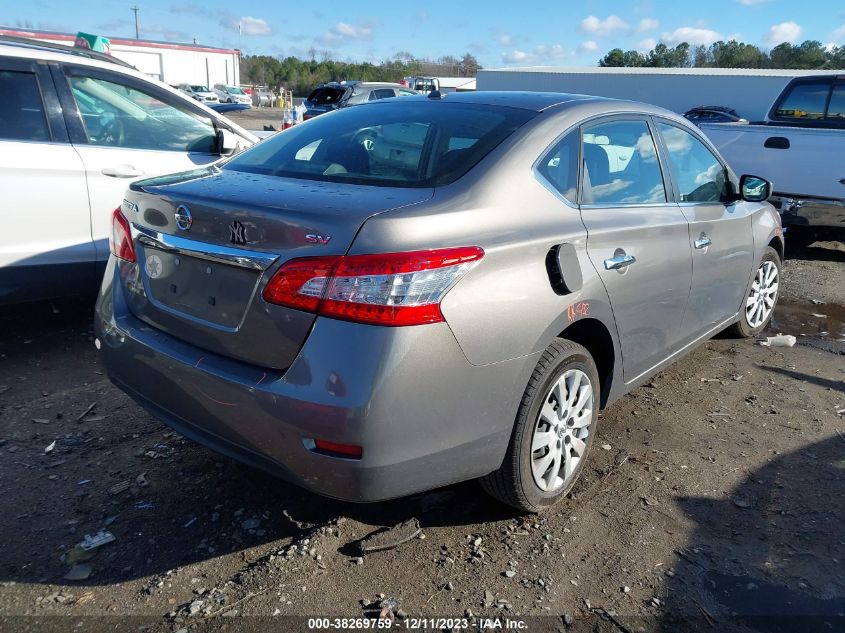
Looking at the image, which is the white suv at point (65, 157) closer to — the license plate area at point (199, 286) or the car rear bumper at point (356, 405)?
the license plate area at point (199, 286)

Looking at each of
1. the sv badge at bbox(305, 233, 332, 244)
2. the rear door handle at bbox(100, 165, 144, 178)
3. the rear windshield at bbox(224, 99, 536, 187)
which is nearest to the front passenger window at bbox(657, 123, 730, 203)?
the rear windshield at bbox(224, 99, 536, 187)

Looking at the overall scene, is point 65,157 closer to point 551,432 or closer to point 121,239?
point 121,239

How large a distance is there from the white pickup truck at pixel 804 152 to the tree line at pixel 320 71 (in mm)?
71992

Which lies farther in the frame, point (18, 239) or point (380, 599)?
point (18, 239)

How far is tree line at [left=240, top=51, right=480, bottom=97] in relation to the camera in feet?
266

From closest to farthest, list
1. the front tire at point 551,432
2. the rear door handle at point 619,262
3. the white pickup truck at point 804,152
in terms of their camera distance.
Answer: the front tire at point 551,432
the rear door handle at point 619,262
the white pickup truck at point 804,152

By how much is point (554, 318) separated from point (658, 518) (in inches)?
42.0

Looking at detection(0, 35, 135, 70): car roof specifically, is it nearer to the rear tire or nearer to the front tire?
the front tire

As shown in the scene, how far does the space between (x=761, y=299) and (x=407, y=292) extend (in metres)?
3.97

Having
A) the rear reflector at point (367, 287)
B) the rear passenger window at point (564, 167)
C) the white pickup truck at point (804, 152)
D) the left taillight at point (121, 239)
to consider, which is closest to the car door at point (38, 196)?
the left taillight at point (121, 239)

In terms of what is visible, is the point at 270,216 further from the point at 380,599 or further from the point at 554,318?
the point at 380,599

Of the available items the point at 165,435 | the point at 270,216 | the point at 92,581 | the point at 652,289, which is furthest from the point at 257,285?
the point at 652,289

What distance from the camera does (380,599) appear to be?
243cm

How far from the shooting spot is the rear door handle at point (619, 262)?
294cm
